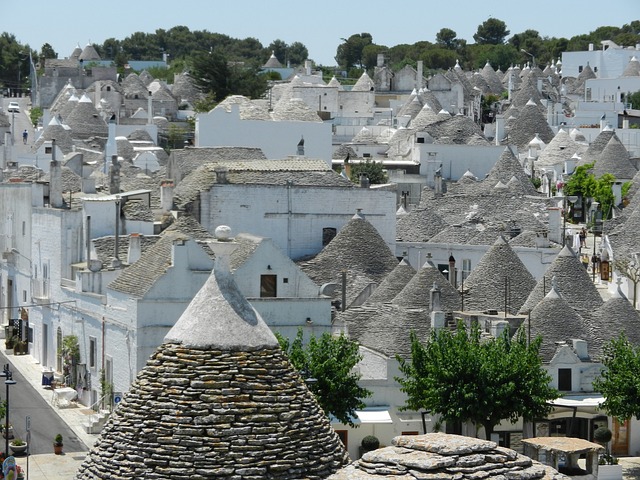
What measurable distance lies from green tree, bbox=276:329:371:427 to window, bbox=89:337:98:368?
7.39 m

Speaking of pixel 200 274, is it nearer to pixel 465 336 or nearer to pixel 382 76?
pixel 465 336

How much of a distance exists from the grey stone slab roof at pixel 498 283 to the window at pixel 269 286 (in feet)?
20.3

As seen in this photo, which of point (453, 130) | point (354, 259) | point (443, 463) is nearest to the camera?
point (443, 463)

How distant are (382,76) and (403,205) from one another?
60999mm

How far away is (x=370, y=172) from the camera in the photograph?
84500mm

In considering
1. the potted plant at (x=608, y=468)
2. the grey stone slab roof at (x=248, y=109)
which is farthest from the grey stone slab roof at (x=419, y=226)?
the potted plant at (x=608, y=468)

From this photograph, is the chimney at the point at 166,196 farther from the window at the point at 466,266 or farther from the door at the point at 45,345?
the window at the point at 466,266

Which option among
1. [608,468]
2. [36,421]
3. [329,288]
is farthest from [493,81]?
[608,468]

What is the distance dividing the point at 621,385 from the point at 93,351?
13486mm

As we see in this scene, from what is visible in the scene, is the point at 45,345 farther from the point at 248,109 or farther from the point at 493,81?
the point at 493,81

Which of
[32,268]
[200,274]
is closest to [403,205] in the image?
[32,268]

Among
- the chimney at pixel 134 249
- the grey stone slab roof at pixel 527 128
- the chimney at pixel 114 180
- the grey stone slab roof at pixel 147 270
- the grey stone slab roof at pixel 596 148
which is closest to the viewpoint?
the grey stone slab roof at pixel 147 270

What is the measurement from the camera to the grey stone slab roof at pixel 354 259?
180ft

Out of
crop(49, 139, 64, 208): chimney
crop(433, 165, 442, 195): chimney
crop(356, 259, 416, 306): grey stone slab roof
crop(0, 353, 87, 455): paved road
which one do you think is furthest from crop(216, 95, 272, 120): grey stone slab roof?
crop(0, 353, 87, 455): paved road
